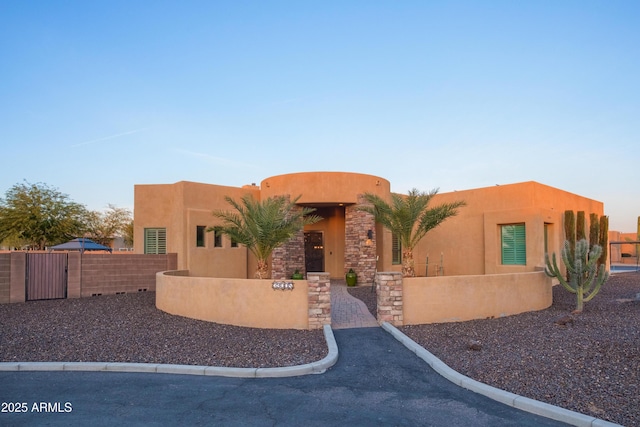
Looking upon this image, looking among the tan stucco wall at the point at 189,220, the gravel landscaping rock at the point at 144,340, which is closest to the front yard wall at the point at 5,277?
the gravel landscaping rock at the point at 144,340

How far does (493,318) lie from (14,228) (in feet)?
85.1

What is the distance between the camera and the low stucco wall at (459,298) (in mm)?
9805

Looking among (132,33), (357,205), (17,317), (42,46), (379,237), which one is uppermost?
(132,33)

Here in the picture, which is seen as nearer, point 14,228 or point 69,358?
point 69,358

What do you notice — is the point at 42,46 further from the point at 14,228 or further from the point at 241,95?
the point at 14,228

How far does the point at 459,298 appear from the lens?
32.9ft

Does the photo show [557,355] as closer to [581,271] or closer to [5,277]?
[581,271]

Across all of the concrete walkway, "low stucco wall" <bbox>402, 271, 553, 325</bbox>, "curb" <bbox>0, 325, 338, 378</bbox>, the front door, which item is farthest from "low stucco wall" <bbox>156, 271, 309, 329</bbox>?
the front door

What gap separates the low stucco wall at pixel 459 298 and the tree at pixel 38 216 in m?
23.9

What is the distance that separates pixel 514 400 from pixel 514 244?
13.5 meters

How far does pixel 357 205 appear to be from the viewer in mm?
17641

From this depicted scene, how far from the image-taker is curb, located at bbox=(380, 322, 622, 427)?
449cm

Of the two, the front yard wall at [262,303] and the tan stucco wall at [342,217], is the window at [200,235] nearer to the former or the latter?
the tan stucco wall at [342,217]

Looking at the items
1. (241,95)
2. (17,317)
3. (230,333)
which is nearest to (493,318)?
(230,333)
